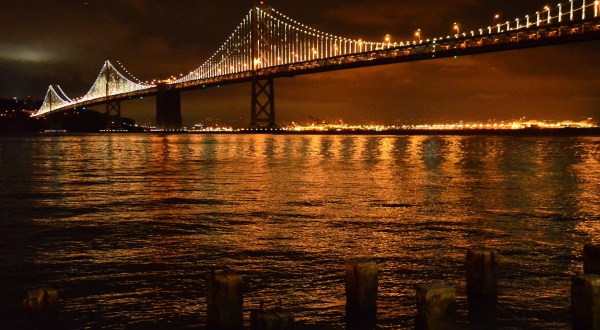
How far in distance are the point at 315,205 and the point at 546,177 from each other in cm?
1043

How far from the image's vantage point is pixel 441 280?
718 cm

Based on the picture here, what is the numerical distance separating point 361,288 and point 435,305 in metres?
0.76

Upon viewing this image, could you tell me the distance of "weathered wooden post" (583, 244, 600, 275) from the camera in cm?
642

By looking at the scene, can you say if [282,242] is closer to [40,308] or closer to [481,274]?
[481,274]

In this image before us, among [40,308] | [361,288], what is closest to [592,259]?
[361,288]

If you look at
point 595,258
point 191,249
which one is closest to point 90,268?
point 191,249

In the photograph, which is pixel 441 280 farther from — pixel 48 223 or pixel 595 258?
pixel 48 223

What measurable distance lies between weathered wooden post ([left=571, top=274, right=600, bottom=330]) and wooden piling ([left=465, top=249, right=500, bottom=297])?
1071 millimetres

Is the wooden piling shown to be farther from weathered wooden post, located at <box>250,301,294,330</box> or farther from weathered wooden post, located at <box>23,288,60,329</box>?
weathered wooden post, located at <box>23,288,60,329</box>

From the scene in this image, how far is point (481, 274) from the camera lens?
20.9 feet

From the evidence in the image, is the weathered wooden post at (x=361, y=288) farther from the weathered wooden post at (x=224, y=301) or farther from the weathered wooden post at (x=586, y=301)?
the weathered wooden post at (x=586, y=301)

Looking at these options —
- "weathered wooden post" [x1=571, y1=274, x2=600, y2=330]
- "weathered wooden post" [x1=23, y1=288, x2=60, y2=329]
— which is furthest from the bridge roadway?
"weathered wooden post" [x1=23, y1=288, x2=60, y2=329]

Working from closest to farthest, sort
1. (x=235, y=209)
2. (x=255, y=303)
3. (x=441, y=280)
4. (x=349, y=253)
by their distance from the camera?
1. (x=255, y=303)
2. (x=441, y=280)
3. (x=349, y=253)
4. (x=235, y=209)

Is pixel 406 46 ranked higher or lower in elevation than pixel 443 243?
higher
